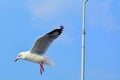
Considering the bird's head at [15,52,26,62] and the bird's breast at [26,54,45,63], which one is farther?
the bird's head at [15,52,26,62]

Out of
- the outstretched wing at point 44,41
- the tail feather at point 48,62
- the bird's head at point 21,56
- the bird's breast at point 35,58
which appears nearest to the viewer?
the tail feather at point 48,62

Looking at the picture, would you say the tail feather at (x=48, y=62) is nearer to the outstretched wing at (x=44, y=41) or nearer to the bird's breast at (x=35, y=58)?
the bird's breast at (x=35, y=58)

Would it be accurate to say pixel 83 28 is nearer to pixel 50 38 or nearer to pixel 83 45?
pixel 83 45

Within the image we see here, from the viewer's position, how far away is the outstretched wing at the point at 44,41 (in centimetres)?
2000

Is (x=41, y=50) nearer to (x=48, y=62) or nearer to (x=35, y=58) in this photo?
(x=35, y=58)

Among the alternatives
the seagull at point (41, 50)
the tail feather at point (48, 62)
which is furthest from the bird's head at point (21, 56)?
the tail feather at point (48, 62)

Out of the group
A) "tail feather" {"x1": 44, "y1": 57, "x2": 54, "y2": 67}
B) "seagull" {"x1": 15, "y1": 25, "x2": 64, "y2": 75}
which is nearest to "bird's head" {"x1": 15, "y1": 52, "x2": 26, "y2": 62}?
"seagull" {"x1": 15, "y1": 25, "x2": 64, "y2": 75}

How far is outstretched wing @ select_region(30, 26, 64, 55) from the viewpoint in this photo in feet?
65.6

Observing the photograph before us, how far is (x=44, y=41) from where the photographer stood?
2039cm

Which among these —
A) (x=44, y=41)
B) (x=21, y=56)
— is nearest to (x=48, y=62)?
(x=44, y=41)

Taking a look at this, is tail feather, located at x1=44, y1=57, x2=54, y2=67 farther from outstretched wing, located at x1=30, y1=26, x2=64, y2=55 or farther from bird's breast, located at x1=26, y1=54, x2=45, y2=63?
outstretched wing, located at x1=30, y1=26, x2=64, y2=55

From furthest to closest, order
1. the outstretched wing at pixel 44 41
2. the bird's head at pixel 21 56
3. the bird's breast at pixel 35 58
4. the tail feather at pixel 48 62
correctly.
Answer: the bird's head at pixel 21 56 < the bird's breast at pixel 35 58 < the outstretched wing at pixel 44 41 < the tail feather at pixel 48 62

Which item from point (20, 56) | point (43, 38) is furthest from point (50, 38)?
point (20, 56)

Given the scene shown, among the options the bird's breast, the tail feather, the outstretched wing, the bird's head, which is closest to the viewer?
the tail feather
